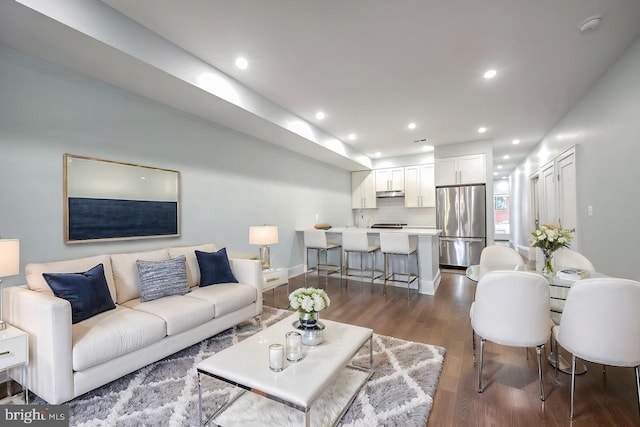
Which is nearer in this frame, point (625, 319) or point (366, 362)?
point (625, 319)

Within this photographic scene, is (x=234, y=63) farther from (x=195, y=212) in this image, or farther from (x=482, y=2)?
(x=482, y=2)

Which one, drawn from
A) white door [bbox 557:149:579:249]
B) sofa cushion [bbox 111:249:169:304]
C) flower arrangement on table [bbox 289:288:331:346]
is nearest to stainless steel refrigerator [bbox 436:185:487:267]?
white door [bbox 557:149:579:249]

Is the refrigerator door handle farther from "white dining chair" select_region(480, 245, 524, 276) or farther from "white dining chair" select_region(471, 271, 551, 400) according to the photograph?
"white dining chair" select_region(471, 271, 551, 400)

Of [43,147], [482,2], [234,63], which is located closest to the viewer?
[482,2]

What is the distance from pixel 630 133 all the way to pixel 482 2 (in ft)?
6.59

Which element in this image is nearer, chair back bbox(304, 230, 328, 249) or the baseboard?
chair back bbox(304, 230, 328, 249)

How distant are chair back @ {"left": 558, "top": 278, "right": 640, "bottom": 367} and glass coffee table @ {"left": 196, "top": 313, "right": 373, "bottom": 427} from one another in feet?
4.19

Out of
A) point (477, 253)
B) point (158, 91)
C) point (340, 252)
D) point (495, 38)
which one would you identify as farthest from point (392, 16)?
point (477, 253)

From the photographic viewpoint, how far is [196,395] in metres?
1.93

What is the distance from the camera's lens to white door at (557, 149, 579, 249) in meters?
4.04

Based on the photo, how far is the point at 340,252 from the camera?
547cm

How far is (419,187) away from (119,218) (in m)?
6.11

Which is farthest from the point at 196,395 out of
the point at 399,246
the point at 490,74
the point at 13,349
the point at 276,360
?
the point at 490,74

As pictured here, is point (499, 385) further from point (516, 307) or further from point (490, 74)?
point (490, 74)
